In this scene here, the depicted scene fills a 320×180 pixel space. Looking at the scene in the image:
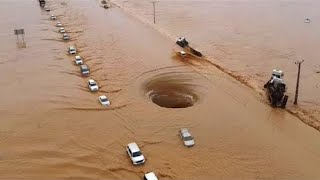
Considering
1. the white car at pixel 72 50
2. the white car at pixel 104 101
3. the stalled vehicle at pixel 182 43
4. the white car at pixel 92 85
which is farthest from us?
the stalled vehicle at pixel 182 43

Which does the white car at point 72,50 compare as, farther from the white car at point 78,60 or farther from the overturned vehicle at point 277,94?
the overturned vehicle at point 277,94

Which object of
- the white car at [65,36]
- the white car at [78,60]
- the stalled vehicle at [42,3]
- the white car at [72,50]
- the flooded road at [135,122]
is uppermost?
the stalled vehicle at [42,3]

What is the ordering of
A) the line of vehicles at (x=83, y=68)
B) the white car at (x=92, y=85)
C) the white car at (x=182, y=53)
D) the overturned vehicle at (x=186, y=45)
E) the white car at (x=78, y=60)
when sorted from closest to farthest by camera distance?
the line of vehicles at (x=83, y=68), the white car at (x=92, y=85), the white car at (x=78, y=60), the white car at (x=182, y=53), the overturned vehicle at (x=186, y=45)

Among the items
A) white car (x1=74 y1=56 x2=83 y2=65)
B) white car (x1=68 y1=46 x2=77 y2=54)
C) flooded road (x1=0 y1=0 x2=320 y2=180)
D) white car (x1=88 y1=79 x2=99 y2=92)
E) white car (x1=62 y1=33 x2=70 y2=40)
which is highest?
white car (x1=62 y1=33 x2=70 y2=40)

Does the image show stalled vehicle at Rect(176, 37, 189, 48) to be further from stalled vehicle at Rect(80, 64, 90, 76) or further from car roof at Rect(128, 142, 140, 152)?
car roof at Rect(128, 142, 140, 152)

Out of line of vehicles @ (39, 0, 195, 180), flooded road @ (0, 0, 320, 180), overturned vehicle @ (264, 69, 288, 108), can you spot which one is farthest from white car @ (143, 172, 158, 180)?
overturned vehicle @ (264, 69, 288, 108)

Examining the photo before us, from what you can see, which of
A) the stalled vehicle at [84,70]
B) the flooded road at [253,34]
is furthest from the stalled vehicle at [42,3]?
the stalled vehicle at [84,70]
